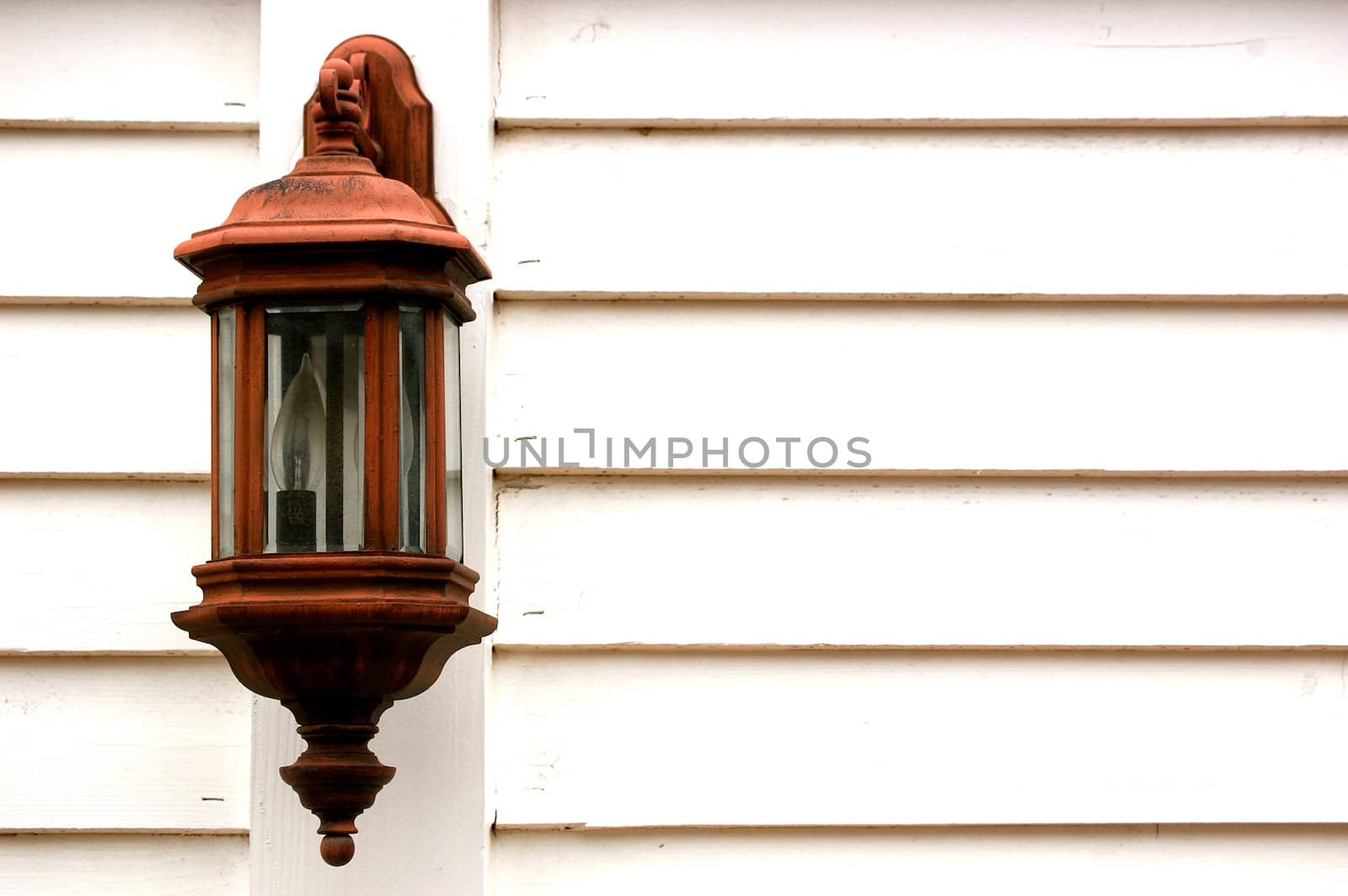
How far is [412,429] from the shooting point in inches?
60.9

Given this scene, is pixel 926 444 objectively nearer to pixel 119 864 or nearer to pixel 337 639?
pixel 337 639

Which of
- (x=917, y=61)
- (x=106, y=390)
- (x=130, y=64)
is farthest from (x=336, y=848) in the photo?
(x=917, y=61)

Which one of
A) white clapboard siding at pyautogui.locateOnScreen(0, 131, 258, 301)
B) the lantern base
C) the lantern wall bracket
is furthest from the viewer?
white clapboard siding at pyautogui.locateOnScreen(0, 131, 258, 301)

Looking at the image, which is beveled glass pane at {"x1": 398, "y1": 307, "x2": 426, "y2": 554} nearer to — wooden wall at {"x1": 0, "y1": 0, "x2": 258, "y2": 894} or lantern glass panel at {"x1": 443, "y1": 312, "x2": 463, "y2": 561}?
lantern glass panel at {"x1": 443, "y1": 312, "x2": 463, "y2": 561}

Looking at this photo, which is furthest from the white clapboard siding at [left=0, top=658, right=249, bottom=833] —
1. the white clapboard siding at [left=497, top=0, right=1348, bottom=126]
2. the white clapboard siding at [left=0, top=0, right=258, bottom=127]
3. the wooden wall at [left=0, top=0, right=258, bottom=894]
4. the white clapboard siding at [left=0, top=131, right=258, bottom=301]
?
the white clapboard siding at [left=497, top=0, right=1348, bottom=126]

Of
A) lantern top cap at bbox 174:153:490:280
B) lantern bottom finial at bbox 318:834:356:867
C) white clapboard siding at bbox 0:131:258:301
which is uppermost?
white clapboard siding at bbox 0:131:258:301

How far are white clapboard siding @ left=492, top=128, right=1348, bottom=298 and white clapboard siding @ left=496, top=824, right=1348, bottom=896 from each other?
0.67 meters

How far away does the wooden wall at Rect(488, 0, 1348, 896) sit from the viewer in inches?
70.2

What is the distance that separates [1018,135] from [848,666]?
2.34ft

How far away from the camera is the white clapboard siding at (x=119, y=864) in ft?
5.80

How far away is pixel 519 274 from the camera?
1830 mm

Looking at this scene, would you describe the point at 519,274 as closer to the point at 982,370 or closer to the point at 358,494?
the point at 358,494

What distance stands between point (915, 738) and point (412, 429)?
28.7 inches

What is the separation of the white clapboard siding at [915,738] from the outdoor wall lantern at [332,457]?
260 mm
